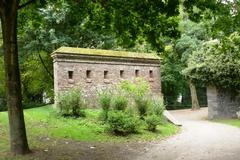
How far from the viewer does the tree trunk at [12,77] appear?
11250mm

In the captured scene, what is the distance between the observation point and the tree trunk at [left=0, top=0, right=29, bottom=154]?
36.9 feet

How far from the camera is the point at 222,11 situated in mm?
12742

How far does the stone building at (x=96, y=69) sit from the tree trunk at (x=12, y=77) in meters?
9.00

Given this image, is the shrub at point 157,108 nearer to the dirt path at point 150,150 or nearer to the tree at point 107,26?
the dirt path at point 150,150

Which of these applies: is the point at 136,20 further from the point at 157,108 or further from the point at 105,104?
the point at 157,108

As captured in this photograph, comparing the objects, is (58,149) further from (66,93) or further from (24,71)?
(24,71)

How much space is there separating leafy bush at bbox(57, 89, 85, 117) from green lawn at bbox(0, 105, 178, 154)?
41 centimetres

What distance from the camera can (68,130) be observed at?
16.0 meters

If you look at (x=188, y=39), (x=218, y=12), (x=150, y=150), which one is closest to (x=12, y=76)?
(x=150, y=150)

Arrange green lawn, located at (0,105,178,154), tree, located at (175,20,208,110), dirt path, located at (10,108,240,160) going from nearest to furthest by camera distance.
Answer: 1. dirt path, located at (10,108,240,160)
2. green lawn, located at (0,105,178,154)
3. tree, located at (175,20,208,110)

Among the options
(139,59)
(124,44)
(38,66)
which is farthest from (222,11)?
(38,66)

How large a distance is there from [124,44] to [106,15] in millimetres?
1233

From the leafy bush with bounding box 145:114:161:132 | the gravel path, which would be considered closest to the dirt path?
the gravel path

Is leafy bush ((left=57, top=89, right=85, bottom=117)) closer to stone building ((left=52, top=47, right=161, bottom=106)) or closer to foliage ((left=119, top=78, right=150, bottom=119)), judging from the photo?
stone building ((left=52, top=47, right=161, bottom=106))
